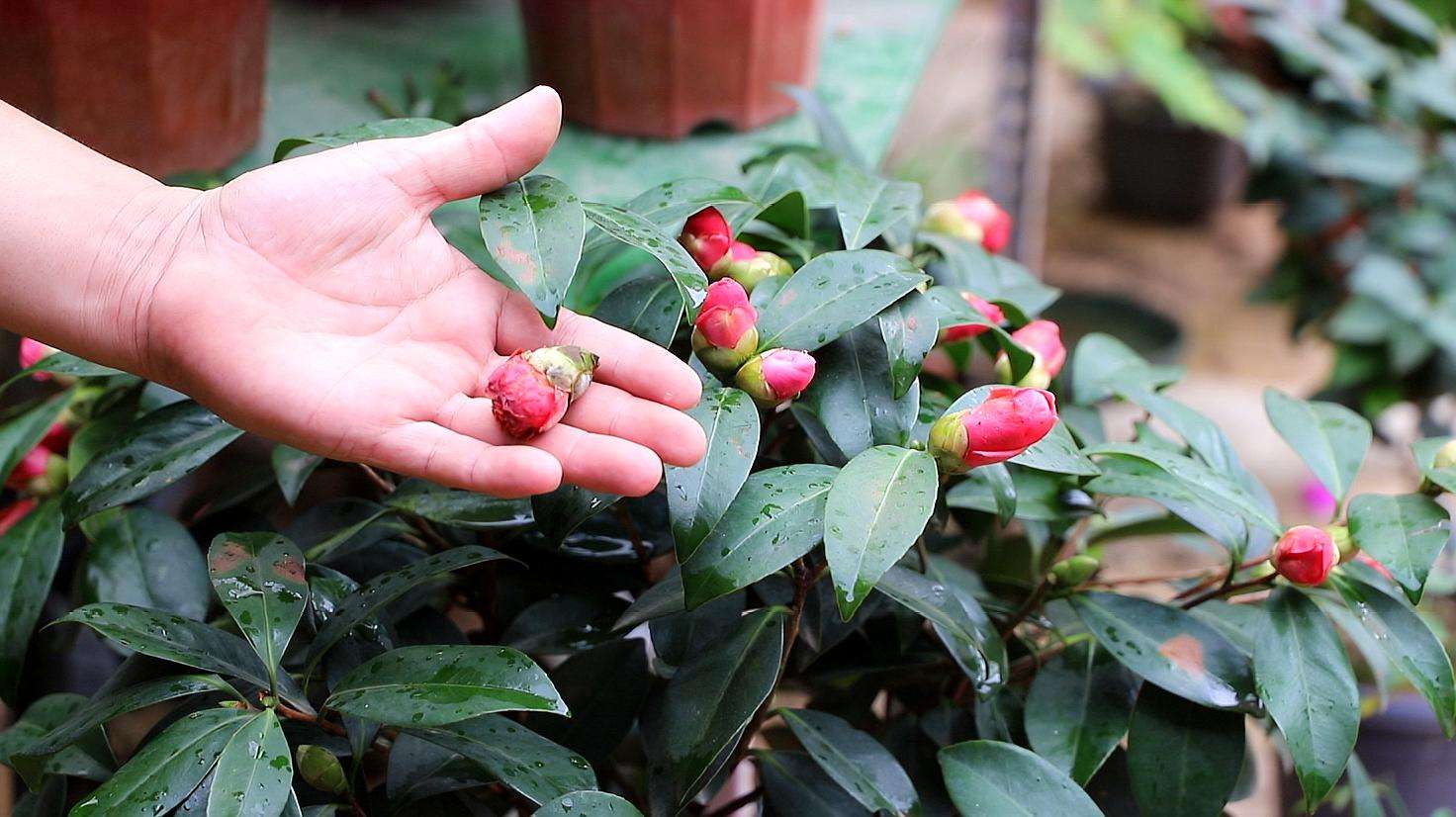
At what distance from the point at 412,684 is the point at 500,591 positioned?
7.6 inches

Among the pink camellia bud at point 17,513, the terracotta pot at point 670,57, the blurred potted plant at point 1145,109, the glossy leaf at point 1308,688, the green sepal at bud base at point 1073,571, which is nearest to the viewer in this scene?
the glossy leaf at point 1308,688

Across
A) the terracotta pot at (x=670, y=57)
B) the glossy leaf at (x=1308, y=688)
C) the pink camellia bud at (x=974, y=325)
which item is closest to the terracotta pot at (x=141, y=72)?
the terracotta pot at (x=670, y=57)

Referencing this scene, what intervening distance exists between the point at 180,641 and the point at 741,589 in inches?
10.6

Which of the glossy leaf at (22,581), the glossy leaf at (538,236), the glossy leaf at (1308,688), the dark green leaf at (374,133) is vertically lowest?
the glossy leaf at (22,581)

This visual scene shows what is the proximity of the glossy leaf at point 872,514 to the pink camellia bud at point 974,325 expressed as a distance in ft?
0.53

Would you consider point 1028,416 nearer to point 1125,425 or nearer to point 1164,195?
point 1125,425

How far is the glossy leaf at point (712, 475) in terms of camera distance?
555 mm

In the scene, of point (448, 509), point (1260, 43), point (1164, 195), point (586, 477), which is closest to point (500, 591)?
point (448, 509)

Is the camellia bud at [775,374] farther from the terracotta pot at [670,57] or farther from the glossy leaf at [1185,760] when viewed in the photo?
the terracotta pot at [670,57]

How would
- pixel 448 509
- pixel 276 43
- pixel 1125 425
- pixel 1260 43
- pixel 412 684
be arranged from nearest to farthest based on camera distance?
pixel 412 684, pixel 448 509, pixel 276 43, pixel 1260 43, pixel 1125 425

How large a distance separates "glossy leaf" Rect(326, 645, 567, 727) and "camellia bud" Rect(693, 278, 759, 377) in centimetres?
18

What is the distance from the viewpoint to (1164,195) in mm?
3391

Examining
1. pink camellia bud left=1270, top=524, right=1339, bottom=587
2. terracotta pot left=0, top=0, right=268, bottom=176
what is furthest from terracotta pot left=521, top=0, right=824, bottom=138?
pink camellia bud left=1270, top=524, right=1339, bottom=587

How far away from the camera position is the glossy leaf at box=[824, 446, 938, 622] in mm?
515
